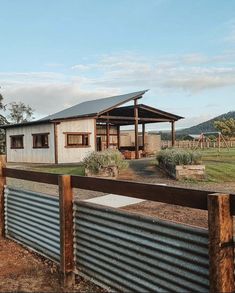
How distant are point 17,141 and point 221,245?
2981cm

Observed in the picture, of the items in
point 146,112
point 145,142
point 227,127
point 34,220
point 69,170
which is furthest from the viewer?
point 227,127

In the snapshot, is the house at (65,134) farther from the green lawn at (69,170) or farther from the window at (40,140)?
the green lawn at (69,170)

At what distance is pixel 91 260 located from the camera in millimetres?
4277

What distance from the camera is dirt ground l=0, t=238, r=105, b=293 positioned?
4285mm

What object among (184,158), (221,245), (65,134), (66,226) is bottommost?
(66,226)

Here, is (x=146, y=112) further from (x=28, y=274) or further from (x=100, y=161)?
(x=28, y=274)

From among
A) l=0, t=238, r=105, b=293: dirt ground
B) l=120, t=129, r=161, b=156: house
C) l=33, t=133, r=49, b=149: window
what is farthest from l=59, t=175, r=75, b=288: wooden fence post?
l=120, t=129, r=161, b=156: house

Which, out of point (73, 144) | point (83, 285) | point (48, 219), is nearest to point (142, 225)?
point (83, 285)

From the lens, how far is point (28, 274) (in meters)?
4.80

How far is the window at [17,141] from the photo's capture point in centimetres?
3055

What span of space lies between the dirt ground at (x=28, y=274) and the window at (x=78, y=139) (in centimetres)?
2129

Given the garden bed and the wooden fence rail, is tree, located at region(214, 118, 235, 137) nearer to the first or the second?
the garden bed

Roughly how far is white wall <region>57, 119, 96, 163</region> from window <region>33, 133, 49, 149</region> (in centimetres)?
133

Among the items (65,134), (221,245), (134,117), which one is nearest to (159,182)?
(221,245)
